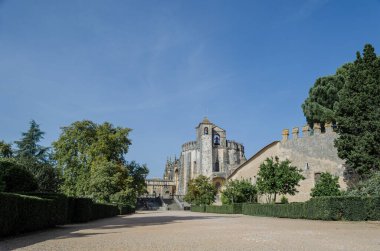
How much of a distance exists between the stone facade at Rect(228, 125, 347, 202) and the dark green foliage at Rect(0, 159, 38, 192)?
74.9 ft

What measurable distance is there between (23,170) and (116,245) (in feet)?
34.5

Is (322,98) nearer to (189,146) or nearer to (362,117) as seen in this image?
(362,117)

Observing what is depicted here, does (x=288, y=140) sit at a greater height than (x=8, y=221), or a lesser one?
greater

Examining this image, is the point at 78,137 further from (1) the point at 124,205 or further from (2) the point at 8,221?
(2) the point at 8,221

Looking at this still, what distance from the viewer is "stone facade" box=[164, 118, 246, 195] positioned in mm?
78000

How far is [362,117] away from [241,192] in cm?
1790

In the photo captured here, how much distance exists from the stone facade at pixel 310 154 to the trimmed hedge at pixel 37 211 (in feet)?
61.3

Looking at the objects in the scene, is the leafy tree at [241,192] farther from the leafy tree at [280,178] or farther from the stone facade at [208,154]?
the stone facade at [208,154]

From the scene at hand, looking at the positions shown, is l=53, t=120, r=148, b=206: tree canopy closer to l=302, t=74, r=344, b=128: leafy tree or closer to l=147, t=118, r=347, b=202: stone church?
l=147, t=118, r=347, b=202: stone church

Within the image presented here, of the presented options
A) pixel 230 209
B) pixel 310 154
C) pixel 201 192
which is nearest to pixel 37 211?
pixel 310 154

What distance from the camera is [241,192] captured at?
127ft

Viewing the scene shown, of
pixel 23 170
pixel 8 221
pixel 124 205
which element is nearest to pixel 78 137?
pixel 124 205

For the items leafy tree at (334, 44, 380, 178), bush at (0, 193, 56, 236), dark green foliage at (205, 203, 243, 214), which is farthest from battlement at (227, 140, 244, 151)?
bush at (0, 193, 56, 236)

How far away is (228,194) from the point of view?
134ft
